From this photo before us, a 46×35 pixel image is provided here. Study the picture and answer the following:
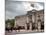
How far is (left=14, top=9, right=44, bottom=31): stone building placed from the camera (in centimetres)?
140

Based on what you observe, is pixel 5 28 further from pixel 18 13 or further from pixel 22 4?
pixel 22 4

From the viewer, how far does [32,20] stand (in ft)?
4.67

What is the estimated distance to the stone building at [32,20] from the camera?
1399 millimetres

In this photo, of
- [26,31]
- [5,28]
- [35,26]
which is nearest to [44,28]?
[35,26]

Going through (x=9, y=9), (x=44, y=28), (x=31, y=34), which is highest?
(x=9, y=9)

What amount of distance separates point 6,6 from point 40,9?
0.60 metres

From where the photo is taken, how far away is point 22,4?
142 cm

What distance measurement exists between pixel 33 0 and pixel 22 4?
0.70ft
